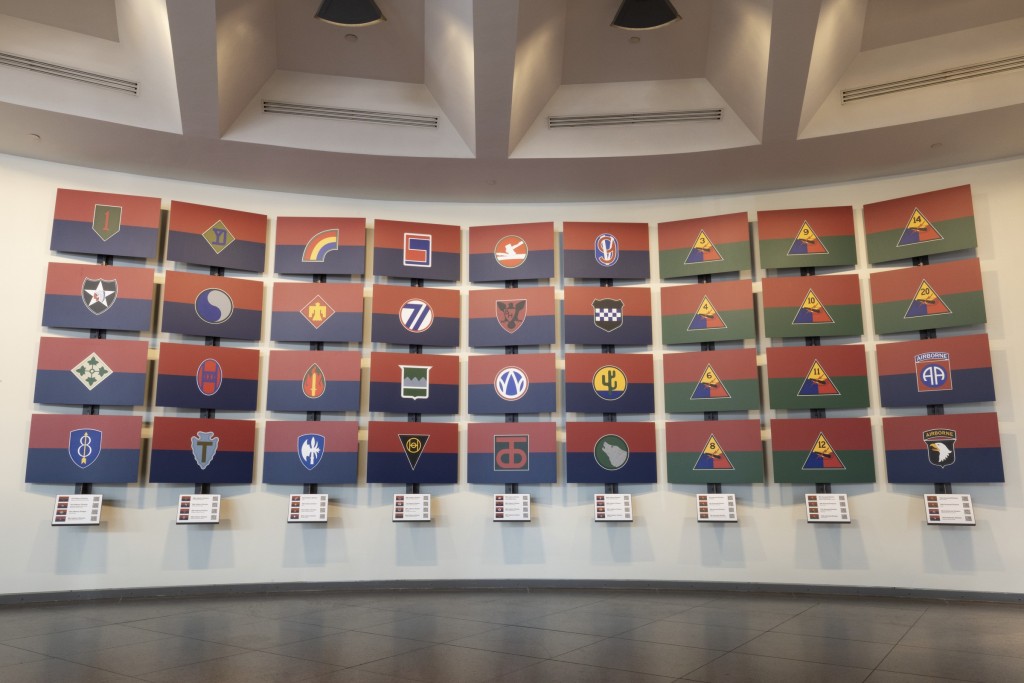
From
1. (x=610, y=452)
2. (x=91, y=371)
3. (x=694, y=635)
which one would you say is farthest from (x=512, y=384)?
(x=91, y=371)

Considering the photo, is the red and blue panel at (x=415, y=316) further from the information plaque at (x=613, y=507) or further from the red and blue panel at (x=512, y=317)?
the information plaque at (x=613, y=507)

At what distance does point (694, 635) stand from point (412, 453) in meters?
3.16

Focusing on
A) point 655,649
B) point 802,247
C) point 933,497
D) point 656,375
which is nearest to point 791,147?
point 802,247

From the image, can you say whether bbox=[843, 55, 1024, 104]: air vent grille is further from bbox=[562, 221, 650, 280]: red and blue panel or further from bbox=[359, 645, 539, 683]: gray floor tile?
bbox=[359, 645, 539, 683]: gray floor tile

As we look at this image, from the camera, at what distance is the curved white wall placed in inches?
Result: 235

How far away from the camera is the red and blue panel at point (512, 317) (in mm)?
7062

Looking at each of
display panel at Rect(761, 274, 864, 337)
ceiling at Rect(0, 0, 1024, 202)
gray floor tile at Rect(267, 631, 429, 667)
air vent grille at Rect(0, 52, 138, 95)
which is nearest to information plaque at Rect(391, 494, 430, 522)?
gray floor tile at Rect(267, 631, 429, 667)

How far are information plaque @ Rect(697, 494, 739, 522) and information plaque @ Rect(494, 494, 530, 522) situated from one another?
1.66 m

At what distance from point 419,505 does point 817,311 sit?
14.0 feet

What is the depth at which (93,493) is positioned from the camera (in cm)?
613

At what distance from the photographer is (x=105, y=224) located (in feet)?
21.0

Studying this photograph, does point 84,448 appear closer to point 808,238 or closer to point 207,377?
point 207,377

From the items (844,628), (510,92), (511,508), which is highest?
(510,92)

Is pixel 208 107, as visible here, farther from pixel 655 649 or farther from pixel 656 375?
pixel 655 649
